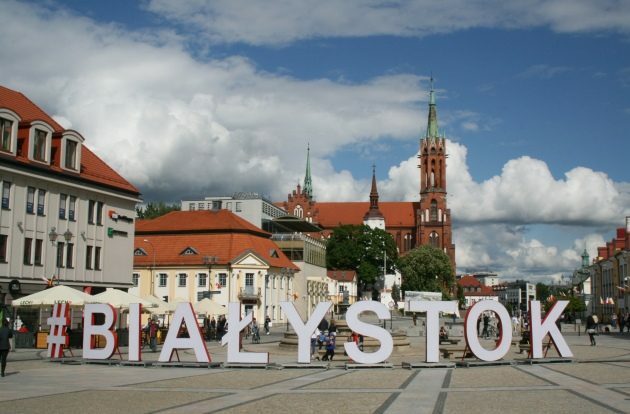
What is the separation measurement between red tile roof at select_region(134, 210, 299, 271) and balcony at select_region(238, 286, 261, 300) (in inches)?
129

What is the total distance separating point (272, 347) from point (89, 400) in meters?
27.4

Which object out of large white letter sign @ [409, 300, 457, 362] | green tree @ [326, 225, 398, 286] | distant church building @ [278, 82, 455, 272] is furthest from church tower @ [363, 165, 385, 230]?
large white letter sign @ [409, 300, 457, 362]

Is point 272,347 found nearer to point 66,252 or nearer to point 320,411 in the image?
point 66,252

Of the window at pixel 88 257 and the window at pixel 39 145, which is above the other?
the window at pixel 39 145

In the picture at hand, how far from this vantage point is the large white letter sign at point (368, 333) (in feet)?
89.0

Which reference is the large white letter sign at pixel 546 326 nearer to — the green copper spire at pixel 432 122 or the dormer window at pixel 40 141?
the dormer window at pixel 40 141

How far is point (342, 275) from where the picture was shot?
13162cm

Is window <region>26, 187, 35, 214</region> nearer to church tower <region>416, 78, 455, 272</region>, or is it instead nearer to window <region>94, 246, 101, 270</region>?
window <region>94, 246, 101, 270</region>

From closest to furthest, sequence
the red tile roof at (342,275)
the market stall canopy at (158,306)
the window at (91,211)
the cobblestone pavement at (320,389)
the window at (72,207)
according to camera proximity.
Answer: the cobblestone pavement at (320,389)
the market stall canopy at (158,306)
the window at (72,207)
the window at (91,211)
the red tile roof at (342,275)

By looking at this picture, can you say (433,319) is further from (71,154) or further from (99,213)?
(99,213)

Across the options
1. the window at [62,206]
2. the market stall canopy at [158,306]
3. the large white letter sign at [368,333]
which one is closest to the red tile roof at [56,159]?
the window at [62,206]

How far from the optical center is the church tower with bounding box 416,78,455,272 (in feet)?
579

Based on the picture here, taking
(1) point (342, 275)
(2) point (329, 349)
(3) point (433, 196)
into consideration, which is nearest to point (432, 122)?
(3) point (433, 196)

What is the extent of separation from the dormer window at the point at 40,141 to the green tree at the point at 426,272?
323 ft
